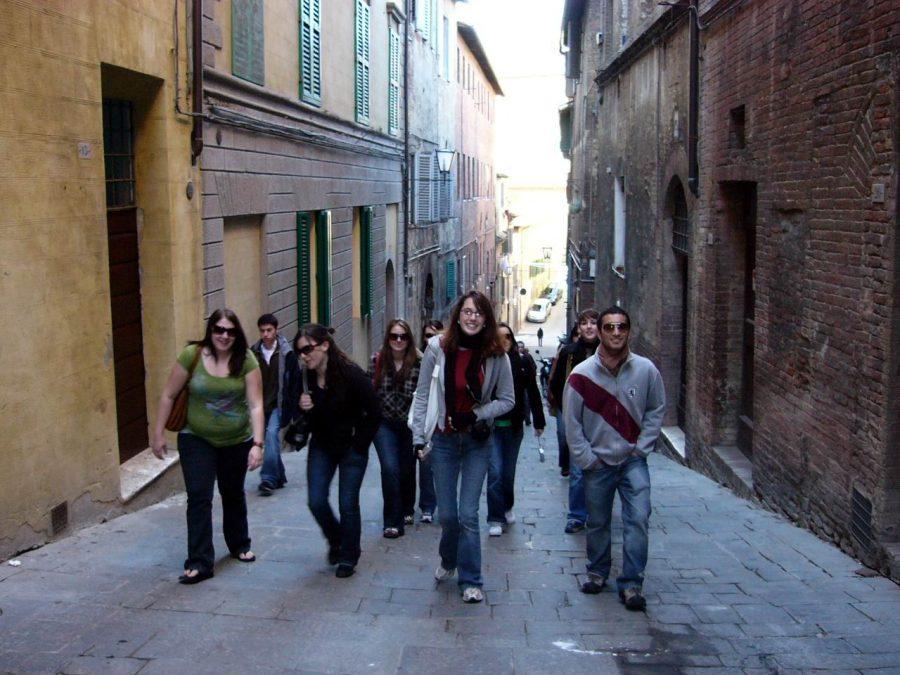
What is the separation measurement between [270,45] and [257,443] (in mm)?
7195

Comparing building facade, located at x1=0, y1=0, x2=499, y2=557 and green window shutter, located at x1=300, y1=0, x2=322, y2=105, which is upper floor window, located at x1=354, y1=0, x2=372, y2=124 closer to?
building facade, located at x1=0, y1=0, x2=499, y2=557

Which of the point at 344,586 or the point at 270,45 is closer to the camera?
the point at 344,586

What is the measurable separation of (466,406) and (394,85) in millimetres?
15770

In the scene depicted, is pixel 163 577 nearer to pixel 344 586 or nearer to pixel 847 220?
pixel 344 586

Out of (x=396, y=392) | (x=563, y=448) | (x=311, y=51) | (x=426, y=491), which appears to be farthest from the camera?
(x=311, y=51)

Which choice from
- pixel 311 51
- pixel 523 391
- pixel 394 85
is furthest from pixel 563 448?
pixel 394 85

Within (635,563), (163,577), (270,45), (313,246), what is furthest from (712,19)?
(163,577)

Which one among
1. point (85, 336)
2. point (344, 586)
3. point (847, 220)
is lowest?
point (344, 586)

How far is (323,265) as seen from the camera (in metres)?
14.4

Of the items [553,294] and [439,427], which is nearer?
[439,427]

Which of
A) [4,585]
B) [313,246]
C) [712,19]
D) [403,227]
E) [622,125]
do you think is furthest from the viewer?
[403,227]

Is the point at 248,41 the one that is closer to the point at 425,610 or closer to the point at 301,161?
the point at 301,161

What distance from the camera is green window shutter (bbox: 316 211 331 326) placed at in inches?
566

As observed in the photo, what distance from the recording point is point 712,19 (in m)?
11.0
